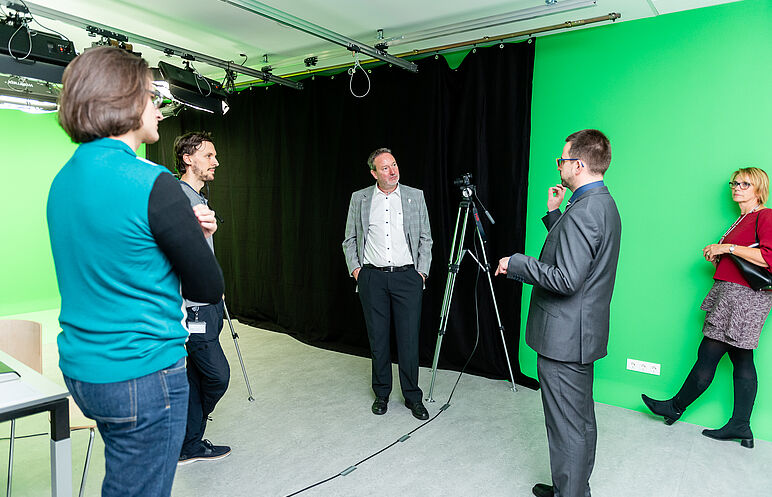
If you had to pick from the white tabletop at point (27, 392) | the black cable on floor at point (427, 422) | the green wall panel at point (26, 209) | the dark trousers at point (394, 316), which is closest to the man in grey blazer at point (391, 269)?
the dark trousers at point (394, 316)

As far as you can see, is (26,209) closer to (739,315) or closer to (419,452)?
(419,452)

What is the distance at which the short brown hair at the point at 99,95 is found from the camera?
1.10m

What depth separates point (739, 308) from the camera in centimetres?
289

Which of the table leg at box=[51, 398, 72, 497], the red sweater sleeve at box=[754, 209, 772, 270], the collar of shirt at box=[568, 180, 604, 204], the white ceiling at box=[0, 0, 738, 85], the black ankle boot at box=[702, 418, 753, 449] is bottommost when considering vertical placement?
the black ankle boot at box=[702, 418, 753, 449]

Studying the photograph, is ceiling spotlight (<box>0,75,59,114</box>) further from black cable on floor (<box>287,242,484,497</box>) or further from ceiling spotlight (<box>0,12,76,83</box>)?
black cable on floor (<box>287,242,484,497</box>)

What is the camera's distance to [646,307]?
3.44 meters

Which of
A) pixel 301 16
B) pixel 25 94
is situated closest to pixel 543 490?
pixel 301 16

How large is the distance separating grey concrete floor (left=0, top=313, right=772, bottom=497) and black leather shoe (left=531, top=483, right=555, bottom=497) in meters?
0.07

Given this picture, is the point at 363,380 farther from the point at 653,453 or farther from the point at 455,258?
the point at 653,453

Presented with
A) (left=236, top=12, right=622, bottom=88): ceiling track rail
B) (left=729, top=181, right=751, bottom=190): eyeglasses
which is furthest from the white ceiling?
(left=729, top=181, right=751, bottom=190): eyeglasses

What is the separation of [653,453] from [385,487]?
1.58 meters

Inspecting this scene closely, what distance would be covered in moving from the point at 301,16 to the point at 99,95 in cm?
290

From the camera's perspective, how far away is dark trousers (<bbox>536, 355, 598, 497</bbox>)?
2.13 metres

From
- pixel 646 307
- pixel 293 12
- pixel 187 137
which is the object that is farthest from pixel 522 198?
pixel 187 137
